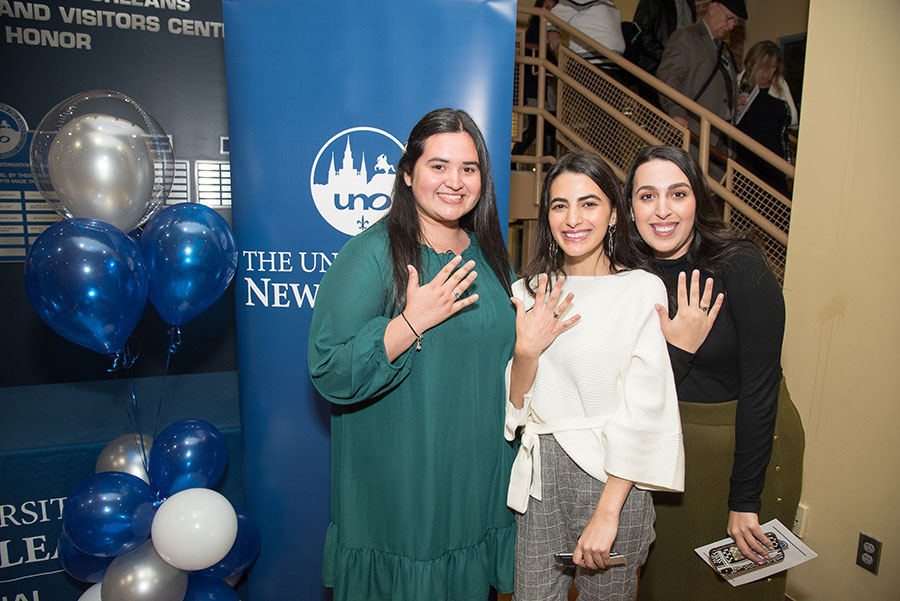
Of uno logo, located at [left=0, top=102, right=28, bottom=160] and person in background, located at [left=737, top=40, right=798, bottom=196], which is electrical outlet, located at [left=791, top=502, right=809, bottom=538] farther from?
uno logo, located at [left=0, top=102, right=28, bottom=160]

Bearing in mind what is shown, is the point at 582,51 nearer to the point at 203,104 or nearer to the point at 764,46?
the point at 764,46

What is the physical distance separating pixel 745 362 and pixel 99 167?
216 cm

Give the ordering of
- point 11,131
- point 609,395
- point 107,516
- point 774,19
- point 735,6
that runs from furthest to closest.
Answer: point 774,19 → point 735,6 → point 11,131 → point 107,516 → point 609,395

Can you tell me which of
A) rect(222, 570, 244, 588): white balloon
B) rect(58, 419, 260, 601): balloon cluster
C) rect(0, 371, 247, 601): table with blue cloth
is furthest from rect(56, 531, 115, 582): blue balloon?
rect(222, 570, 244, 588): white balloon

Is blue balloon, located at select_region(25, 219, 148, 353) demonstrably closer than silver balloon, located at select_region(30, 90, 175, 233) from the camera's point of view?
Yes

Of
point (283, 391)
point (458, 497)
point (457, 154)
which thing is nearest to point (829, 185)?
point (457, 154)

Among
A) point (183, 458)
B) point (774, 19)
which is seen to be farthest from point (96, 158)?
point (774, 19)

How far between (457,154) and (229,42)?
123 cm

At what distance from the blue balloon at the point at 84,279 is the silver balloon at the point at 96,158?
0.19m

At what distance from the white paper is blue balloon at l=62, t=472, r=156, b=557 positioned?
183 centimetres

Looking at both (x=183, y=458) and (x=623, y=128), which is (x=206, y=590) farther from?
(x=623, y=128)

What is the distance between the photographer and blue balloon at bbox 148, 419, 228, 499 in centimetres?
215

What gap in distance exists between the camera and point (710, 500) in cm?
166

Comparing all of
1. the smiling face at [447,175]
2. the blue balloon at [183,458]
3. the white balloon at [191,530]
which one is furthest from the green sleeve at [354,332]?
the blue balloon at [183,458]
